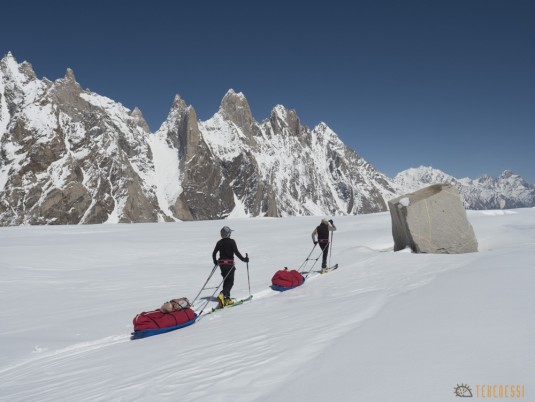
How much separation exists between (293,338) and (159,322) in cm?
338

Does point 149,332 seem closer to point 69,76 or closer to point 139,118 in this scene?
point 69,76

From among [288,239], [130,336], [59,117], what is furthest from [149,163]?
[130,336]

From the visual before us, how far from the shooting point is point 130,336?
25.1ft

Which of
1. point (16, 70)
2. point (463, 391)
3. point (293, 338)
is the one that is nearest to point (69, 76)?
point (16, 70)

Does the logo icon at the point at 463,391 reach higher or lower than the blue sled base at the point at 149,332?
higher

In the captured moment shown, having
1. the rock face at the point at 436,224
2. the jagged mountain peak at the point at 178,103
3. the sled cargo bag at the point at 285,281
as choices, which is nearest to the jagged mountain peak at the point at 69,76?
the jagged mountain peak at the point at 178,103

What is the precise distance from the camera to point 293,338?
5363mm

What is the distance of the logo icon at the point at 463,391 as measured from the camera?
2922 mm

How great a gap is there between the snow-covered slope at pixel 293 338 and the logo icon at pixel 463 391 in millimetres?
46

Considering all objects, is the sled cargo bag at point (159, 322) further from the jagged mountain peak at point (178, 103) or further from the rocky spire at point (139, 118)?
the rocky spire at point (139, 118)

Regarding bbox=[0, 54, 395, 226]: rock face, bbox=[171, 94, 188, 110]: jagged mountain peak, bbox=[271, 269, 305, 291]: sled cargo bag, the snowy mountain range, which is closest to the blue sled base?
bbox=[271, 269, 305, 291]: sled cargo bag

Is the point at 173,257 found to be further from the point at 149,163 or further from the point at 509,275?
the point at 149,163

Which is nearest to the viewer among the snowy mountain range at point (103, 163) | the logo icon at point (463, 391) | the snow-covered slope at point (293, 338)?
the logo icon at point (463, 391)

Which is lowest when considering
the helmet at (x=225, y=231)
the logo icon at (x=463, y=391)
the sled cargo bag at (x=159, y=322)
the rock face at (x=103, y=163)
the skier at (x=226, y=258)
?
the sled cargo bag at (x=159, y=322)
